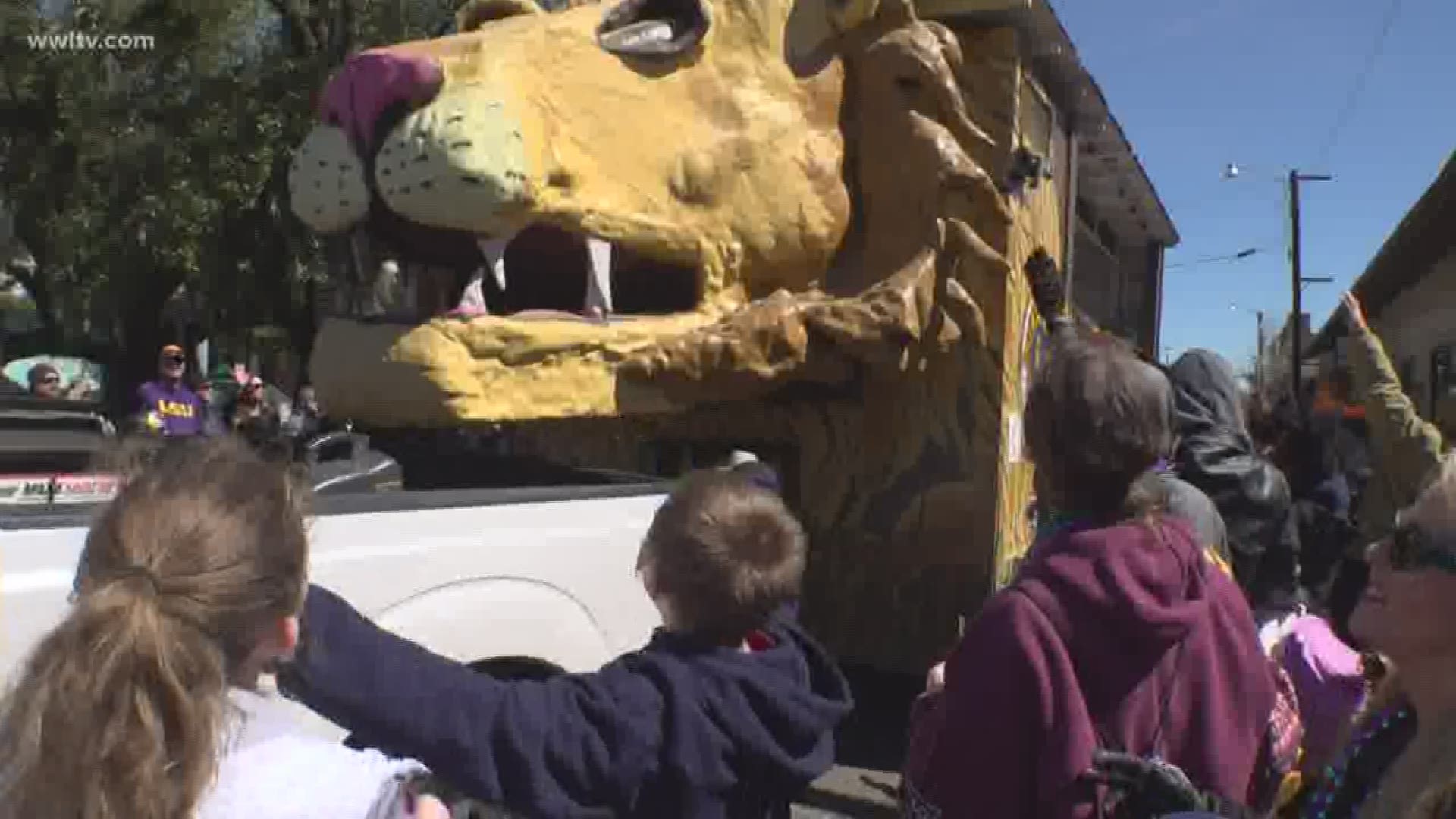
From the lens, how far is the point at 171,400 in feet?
26.3

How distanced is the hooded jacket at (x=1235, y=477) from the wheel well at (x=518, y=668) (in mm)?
1798

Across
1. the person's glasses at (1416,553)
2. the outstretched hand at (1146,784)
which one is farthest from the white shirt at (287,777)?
the person's glasses at (1416,553)

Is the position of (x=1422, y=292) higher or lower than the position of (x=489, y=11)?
lower

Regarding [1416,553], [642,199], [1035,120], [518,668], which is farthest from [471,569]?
[1035,120]

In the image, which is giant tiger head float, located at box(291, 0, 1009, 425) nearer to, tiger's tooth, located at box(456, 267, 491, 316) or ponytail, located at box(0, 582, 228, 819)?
tiger's tooth, located at box(456, 267, 491, 316)

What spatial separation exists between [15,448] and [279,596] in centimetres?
211

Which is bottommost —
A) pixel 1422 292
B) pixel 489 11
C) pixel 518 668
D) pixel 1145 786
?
pixel 518 668

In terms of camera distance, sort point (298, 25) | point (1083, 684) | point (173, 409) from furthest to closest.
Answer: point (298, 25)
point (173, 409)
point (1083, 684)

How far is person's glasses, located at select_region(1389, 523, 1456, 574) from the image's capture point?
1.56 metres

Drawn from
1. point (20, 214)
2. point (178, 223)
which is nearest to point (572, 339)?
point (178, 223)

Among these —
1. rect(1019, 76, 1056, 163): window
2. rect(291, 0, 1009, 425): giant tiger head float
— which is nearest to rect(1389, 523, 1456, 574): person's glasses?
rect(291, 0, 1009, 425): giant tiger head float

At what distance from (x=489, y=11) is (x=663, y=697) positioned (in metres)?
4.41

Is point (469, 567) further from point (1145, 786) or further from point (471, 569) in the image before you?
point (1145, 786)

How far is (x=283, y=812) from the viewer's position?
136 centimetres
